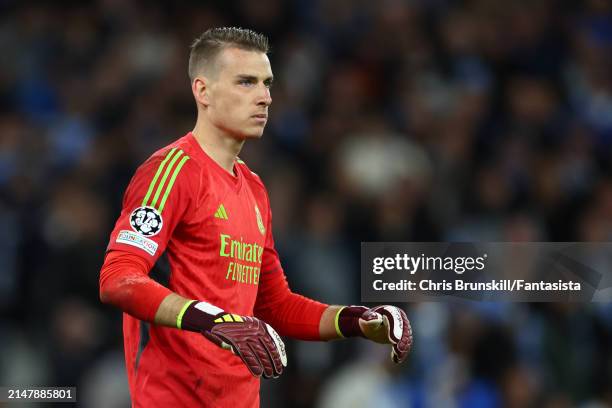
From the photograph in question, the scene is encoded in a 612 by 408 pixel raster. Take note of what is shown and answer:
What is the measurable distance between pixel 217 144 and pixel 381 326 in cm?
90

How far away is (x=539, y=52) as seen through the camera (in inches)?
363

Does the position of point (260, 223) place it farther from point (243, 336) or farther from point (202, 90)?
point (243, 336)

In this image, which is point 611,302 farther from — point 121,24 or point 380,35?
point 121,24

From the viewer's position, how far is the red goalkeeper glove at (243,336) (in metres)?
3.17

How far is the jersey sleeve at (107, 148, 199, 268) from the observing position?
3533mm

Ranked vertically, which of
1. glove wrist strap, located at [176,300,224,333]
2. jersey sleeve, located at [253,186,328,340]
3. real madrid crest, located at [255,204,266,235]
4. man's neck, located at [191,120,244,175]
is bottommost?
glove wrist strap, located at [176,300,224,333]

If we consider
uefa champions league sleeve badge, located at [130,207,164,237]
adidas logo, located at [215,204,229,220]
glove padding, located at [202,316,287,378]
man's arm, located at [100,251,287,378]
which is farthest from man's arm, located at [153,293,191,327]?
adidas logo, located at [215,204,229,220]

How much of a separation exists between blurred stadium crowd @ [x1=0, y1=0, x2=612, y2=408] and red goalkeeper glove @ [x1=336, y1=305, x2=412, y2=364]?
2691mm

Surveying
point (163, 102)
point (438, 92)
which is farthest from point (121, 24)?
point (438, 92)

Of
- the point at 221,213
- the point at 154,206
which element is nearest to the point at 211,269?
the point at 221,213

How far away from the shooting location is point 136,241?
352 cm

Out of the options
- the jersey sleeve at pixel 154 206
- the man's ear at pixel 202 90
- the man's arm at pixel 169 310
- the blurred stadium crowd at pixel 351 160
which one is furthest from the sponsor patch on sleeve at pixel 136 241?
the blurred stadium crowd at pixel 351 160

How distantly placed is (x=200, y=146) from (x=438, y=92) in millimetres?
5238

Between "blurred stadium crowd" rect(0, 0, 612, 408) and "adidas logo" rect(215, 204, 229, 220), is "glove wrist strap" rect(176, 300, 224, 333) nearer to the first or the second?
"adidas logo" rect(215, 204, 229, 220)
